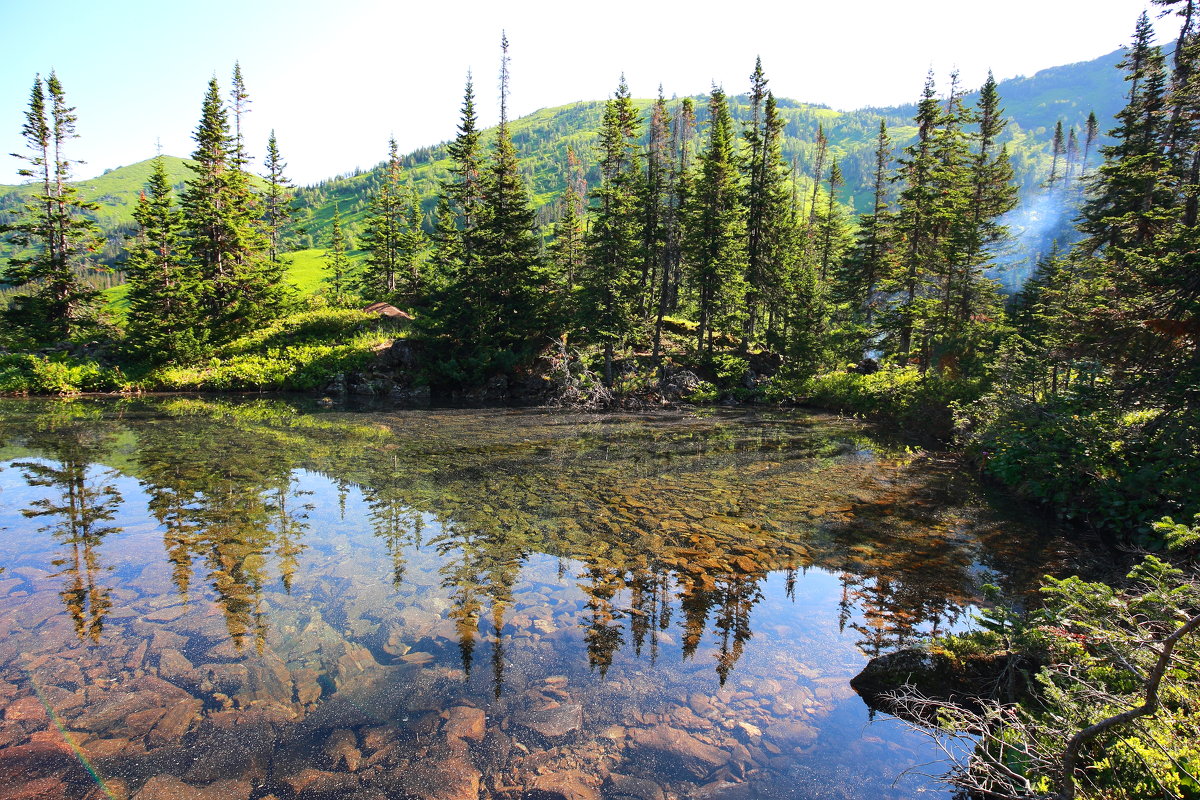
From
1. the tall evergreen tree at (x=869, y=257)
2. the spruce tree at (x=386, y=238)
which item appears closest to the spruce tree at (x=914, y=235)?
the tall evergreen tree at (x=869, y=257)

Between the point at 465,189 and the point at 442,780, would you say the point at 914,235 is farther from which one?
the point at 442,780

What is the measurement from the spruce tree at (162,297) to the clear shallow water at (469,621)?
22692 mm

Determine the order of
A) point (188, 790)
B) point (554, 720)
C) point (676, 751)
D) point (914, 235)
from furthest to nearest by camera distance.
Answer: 1. point (914, 235)
2. point (554, 720)
3. point (676, 751)
4. point (188, 790)

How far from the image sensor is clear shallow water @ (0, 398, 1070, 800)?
5.38 meters

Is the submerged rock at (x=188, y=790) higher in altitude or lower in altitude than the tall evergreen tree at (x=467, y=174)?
lower

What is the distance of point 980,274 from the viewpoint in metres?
26.4

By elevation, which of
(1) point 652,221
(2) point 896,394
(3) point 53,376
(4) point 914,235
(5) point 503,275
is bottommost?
(3) point 53,376

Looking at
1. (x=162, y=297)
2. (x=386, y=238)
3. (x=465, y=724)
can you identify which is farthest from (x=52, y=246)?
(x=465, y=724)

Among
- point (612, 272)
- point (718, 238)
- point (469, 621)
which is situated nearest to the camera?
point (469, 621)

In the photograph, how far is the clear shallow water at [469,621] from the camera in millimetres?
5375

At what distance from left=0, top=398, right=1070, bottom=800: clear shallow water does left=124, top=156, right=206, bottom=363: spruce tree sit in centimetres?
2269

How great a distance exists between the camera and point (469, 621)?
26.5ft

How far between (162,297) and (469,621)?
4055 centimetres

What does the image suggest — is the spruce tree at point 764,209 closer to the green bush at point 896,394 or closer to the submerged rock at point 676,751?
the green bush at point 896,394
